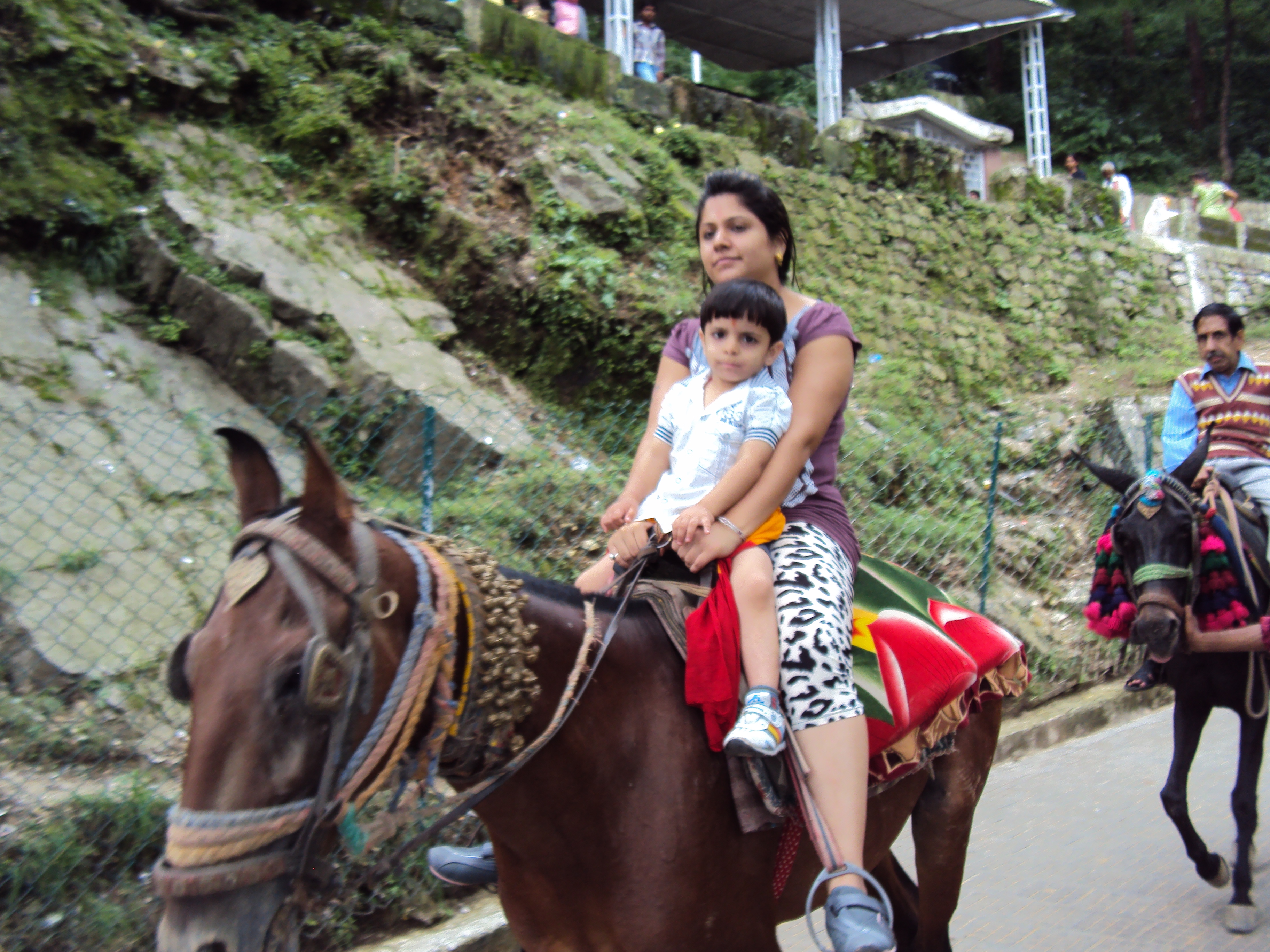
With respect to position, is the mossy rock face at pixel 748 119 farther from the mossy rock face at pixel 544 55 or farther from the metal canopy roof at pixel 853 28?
the metal canopy roof at pixel 853 28

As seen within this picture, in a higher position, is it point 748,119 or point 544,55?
point 544,55

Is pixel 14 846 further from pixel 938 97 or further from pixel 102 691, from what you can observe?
pixel 938 97

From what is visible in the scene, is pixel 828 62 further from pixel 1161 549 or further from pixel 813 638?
pixel 813 638

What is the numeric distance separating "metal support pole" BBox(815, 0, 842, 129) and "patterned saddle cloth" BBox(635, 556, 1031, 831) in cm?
1351

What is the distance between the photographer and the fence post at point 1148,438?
852 centimetres

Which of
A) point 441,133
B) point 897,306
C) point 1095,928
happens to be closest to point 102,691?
point 1095,928

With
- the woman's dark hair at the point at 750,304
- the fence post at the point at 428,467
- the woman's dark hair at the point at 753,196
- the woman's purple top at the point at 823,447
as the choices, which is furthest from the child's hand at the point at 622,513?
the fence post at the point at 428,467

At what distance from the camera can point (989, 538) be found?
22.3ft

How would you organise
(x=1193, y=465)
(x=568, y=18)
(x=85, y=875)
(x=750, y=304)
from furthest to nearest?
1. (x=568, y=18)
2. (x=1193, y=465)
3. (x=85, y=875)
4. (x=750, y=304)

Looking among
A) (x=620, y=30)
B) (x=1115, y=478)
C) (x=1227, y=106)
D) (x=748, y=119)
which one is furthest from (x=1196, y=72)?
(x=1115, y=478)

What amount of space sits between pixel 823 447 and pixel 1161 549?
2.45 metres

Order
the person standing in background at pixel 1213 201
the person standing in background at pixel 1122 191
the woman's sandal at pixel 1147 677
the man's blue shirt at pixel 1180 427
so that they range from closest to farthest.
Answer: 1. the woman's sandal at pixel 1147 677
2. the man's blue shirt at pixel 1180 427
3. the person standing in background at pixel 1122 191
4. the person standing in background at pixel 1213 201

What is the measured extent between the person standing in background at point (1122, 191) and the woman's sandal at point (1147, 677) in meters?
13.3

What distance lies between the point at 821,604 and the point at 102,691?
343cm
